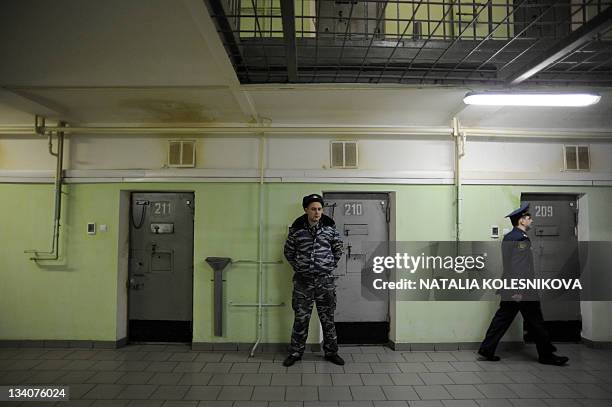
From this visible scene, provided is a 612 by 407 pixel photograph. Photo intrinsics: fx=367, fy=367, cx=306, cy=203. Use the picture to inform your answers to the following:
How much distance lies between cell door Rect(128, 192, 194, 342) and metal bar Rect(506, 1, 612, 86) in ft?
11.6

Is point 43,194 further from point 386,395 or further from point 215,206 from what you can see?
point 386,395

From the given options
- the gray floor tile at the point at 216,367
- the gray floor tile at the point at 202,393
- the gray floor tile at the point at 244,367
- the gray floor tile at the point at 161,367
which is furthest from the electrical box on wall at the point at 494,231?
the gray floor tile at the point at 161,367

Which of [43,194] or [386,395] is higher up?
[43,194]

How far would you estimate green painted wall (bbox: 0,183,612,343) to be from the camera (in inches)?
161

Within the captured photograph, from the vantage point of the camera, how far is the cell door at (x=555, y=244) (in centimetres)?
435

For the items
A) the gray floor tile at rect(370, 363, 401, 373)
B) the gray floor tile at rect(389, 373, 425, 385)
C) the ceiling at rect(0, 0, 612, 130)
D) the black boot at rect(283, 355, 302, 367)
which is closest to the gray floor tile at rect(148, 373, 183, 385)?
the black boot at rect(283, 355, 302, 367)

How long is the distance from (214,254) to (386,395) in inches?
88.2

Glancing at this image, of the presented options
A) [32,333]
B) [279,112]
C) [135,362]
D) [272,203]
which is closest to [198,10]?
[279,112]

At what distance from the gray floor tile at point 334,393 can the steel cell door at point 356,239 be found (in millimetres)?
1119

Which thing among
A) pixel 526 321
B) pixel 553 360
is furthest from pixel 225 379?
pixel 553 360

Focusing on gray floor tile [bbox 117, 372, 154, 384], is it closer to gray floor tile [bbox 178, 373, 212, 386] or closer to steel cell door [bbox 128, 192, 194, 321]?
gray floor tile [bbox 178, 373, 212, 386]

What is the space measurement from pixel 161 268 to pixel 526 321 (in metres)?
3.98

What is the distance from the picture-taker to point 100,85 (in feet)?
10.3

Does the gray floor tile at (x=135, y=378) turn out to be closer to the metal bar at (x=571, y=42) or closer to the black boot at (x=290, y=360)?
the black boot at (x=290, y=360)
